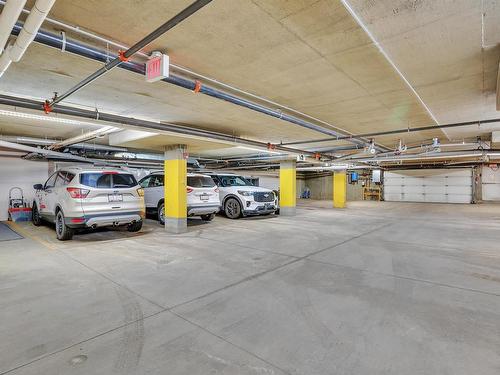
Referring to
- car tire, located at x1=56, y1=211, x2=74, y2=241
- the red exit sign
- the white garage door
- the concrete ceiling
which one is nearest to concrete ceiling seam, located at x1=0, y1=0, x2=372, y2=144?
the concrete ceiling

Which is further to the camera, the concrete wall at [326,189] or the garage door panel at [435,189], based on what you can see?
the concrete wall at [326,189]

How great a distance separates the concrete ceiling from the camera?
2256mm

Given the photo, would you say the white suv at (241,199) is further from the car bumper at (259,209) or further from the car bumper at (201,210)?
the car bumper at (201,210)

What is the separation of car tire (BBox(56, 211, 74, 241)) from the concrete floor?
2.20 feet

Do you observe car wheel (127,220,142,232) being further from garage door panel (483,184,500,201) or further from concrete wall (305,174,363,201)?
garage door panel (483,184,500,201)

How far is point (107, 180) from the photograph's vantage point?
605 cm

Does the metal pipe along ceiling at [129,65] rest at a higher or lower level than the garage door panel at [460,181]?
higher

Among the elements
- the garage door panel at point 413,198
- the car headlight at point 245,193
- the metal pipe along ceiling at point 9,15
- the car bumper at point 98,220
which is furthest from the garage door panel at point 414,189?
the metal pipe along ceiling at point 9,15

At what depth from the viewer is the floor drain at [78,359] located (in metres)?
1.93

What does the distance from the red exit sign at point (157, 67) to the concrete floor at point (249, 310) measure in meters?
2.36

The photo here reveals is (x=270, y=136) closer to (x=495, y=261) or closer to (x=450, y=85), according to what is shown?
(x=450, y=85)

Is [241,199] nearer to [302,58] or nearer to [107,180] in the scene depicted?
[107,180]

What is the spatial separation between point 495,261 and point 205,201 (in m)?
6.83

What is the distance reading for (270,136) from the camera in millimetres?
7805
